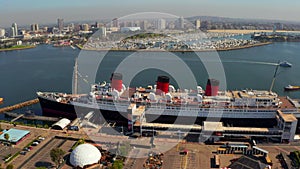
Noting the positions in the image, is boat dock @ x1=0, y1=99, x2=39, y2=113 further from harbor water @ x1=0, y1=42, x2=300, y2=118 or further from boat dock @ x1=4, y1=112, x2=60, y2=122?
boat dock @ x1=4, y1=112, x2=60, y2=122

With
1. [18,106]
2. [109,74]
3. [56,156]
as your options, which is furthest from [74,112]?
[109,74]

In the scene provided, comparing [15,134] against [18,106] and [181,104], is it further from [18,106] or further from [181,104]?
[181,104]

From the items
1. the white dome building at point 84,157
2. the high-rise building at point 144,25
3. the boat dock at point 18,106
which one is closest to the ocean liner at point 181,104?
the white dome building at point 84,157

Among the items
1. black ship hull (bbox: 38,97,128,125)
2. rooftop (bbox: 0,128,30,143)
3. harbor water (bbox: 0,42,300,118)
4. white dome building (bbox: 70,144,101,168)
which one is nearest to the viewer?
white dome building (bbox: 70,144,101,168)

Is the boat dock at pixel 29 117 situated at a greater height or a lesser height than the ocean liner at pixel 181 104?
lesser

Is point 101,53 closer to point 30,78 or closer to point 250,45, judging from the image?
point 30,78

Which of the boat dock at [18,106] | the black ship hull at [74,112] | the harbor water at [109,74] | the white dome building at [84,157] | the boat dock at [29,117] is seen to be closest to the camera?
the white dome building at [84,157]

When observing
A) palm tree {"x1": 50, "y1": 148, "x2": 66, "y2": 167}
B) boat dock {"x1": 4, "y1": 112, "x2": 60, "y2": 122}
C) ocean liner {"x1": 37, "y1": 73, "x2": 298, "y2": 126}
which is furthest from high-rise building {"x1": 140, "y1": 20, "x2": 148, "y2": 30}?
palm tree {"x1": 50, "y1": 148, "x2": 66, "y2": 167}

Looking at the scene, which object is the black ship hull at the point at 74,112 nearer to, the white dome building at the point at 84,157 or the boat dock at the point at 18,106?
the boat dock at the point at 18,106

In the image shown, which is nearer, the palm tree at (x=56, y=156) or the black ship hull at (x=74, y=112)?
the palm tree at (x=56, y=156)

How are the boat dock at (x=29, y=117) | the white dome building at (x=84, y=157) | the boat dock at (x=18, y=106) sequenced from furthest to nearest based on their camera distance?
1. the boat dock at (x=18, y=106)
2. the boat dock at (x=29, y=117)
3. the white dome building at (x=84, y=157)
